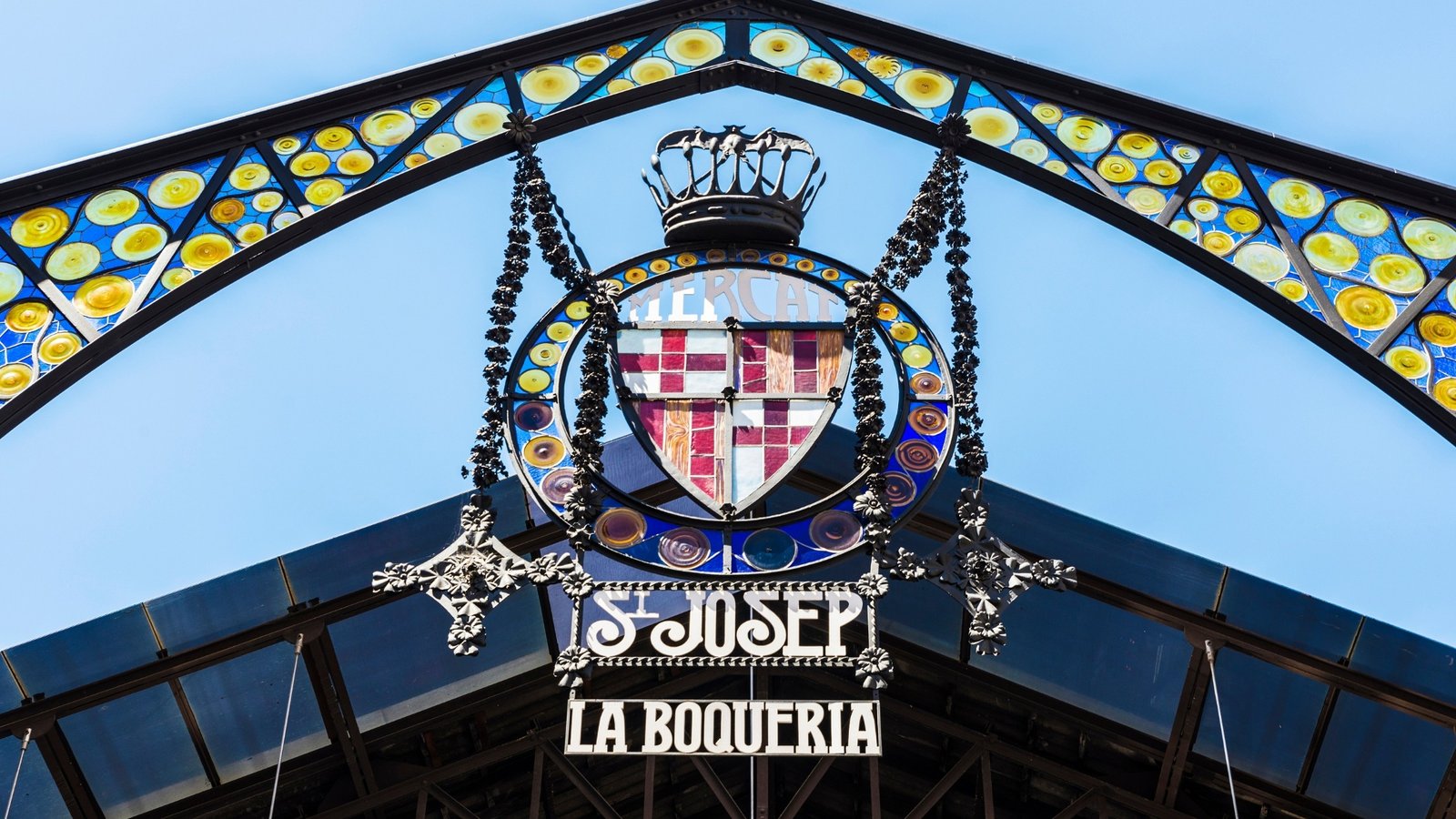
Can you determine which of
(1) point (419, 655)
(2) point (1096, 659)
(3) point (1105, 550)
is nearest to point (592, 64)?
(3) point (1105, 550)

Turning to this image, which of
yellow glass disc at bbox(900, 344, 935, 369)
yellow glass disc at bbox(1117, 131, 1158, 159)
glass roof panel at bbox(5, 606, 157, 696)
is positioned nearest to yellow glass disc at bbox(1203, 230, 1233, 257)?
yellow glass disc at bbox(1117, 131, 1158, 159)

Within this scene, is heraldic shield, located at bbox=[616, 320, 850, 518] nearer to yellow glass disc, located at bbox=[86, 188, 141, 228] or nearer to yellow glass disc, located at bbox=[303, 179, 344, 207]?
yellow glass disc, located at bbox=[303, 179, 344, 207]

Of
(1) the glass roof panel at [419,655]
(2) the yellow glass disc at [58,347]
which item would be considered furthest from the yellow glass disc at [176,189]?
(1) the glass roof panel at [419,655]

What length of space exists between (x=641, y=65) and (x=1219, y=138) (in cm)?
279

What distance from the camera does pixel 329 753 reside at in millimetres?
12977

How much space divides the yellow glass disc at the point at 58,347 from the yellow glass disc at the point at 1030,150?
4.17 metres

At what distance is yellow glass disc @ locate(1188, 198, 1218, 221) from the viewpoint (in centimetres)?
734

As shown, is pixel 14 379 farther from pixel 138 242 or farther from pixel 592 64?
pixel 592 64

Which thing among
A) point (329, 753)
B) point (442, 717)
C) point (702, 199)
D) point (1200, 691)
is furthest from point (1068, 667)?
point (702, 199)

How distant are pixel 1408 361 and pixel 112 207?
545 centimetres

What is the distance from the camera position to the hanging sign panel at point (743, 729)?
6.09m

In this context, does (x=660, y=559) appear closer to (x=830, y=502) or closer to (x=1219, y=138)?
(x=830, y=502)

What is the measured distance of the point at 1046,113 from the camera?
791 cm

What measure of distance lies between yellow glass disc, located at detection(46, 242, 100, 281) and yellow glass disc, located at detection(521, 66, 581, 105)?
2.18 metres
